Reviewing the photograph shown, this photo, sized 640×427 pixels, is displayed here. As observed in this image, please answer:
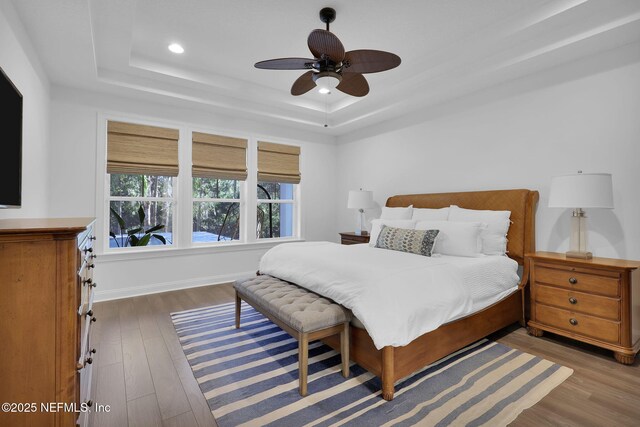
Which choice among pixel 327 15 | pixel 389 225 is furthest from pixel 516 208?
pixel 327 15

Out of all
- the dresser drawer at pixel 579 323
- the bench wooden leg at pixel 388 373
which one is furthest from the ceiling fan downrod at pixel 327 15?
the dresser drawer at pixel 579 323

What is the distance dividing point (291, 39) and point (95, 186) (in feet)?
9.71

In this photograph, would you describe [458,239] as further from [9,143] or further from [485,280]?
[9,143]

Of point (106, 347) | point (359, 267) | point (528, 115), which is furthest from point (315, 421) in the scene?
point (528, 115)

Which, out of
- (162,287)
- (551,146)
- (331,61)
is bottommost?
(162,287)

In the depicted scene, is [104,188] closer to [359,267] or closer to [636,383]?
[359,267]

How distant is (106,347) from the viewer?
2541mm

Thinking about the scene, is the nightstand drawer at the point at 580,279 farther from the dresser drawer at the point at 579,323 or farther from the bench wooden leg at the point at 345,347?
the bench wooden leg at the point at 345,347

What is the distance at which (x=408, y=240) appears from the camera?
307 cm

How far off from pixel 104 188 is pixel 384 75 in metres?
3.85

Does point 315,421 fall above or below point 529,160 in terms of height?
below

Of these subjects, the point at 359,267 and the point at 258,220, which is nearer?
the point at 359,267

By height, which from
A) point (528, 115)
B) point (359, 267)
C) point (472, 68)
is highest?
point (472, 68)

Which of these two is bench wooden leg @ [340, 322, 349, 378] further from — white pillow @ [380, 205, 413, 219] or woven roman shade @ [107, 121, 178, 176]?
woven roman shade @ [107, 121, 178, 176]
